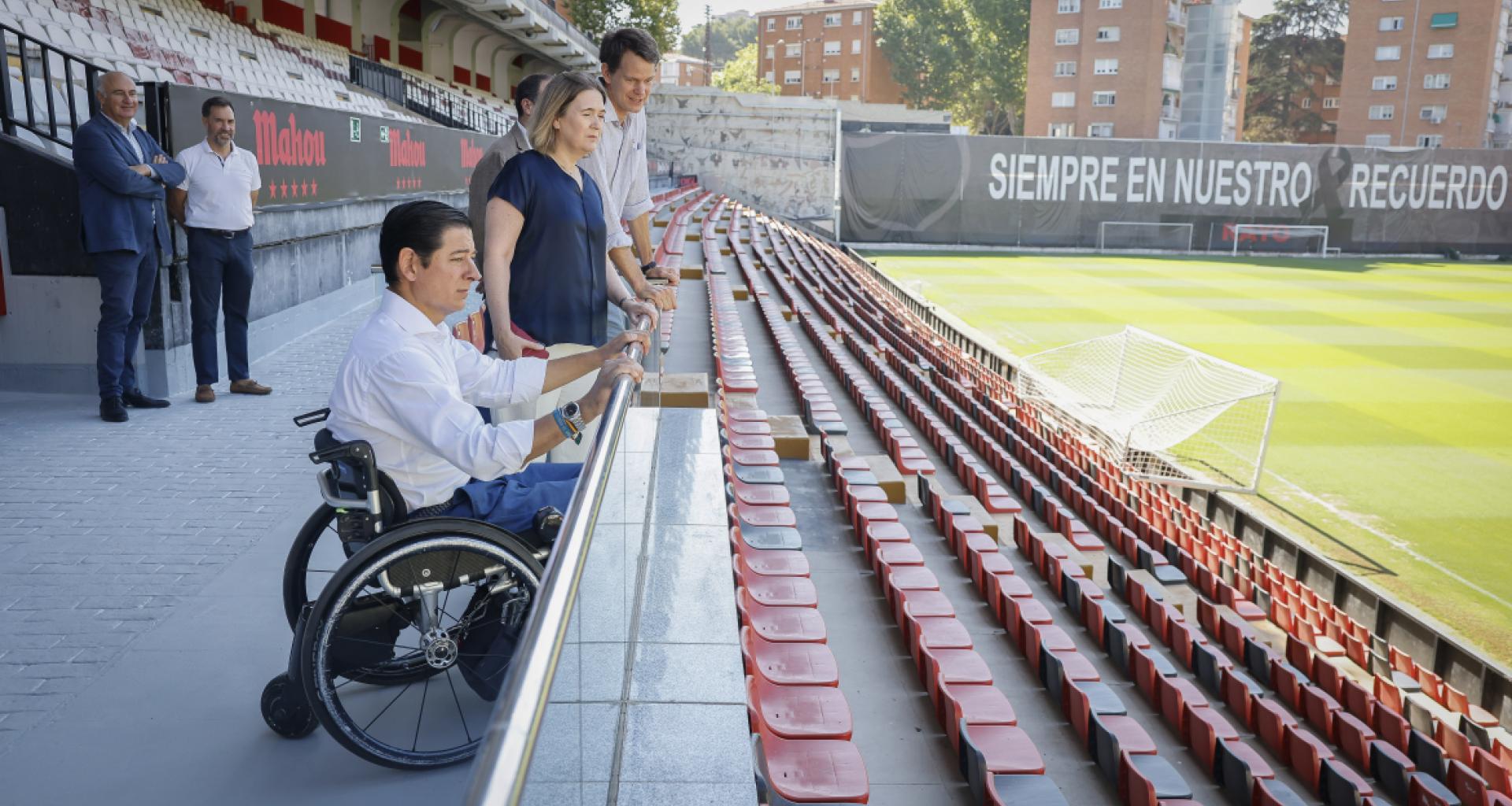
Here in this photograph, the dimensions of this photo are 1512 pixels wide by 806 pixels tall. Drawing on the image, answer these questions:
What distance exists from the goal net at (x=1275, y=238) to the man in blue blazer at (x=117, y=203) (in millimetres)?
31809

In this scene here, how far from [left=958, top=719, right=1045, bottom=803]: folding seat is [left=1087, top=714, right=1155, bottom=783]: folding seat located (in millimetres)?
467

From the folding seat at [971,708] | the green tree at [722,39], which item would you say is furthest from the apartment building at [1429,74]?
the green tree at [722,39]

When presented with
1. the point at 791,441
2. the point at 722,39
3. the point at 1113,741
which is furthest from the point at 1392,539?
the point at 722,39

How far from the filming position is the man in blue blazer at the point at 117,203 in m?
5.77

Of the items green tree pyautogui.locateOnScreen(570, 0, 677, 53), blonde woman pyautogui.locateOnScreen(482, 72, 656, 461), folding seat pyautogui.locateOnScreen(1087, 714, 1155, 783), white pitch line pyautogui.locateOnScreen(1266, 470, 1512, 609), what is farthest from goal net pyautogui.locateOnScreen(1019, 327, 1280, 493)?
green tree pyautogui.locateOnScreen(570, 0, 677, 53)

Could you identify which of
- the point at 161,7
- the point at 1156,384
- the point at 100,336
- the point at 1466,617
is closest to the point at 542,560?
the point at 100,336

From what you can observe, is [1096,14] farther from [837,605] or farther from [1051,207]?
[837,605]

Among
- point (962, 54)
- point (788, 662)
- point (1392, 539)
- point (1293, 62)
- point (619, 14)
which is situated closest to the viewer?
point (788, 662)

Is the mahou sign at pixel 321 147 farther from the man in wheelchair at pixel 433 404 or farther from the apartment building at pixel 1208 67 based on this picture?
the apartment building at pixel 1208 67

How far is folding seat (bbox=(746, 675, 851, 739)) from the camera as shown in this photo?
2.76m

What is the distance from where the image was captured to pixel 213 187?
6.30 m

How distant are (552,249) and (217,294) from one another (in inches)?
150

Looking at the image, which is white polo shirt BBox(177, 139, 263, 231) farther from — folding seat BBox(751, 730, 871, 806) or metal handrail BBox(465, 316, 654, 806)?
metal handrail BBox(465, 316, 654, 806)

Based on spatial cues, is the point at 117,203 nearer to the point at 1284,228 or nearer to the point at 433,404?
the point at 433,404
